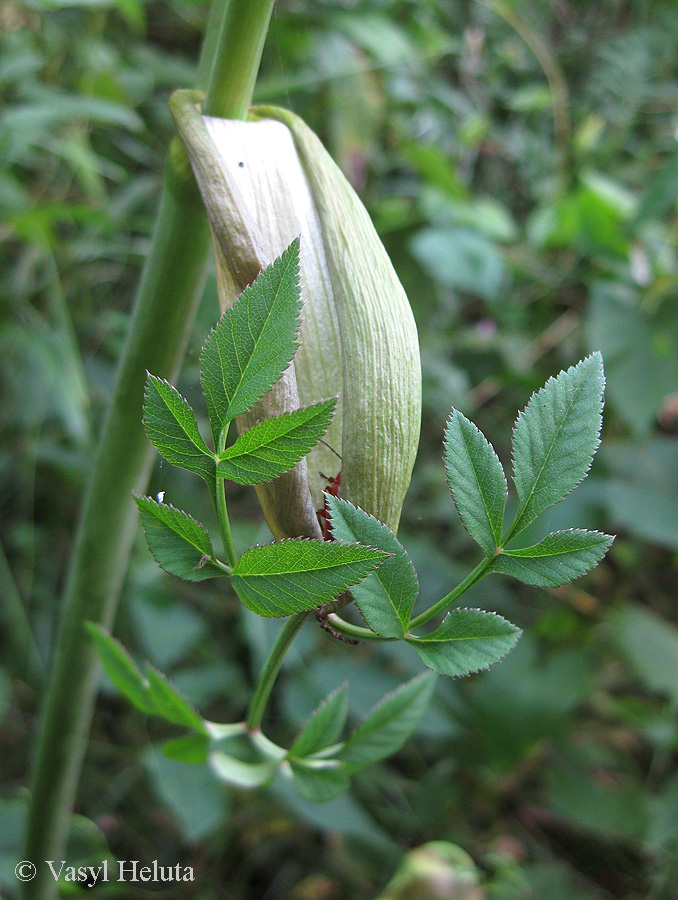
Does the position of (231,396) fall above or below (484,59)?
below

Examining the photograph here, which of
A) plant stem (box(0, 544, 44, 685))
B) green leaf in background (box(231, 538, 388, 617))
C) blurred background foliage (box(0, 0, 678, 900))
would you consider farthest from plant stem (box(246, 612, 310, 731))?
plant stem (box(0, 544, 44, 685))

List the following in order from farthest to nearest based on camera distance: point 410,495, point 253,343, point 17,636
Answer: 1. point 410,495
2. point 17,636
3. point 253,343

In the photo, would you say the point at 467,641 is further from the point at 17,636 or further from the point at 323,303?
the point at 17,636

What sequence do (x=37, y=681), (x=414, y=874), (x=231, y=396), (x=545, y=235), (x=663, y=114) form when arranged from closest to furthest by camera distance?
(x=231, y=396)
(x=414, y=874)
(x=37, y=681)
(x=545, y=235)
(x=663, y=114)

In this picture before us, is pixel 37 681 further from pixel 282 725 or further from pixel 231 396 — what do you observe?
pixel 231 396

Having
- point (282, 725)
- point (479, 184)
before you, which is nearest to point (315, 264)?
point (282, 725)

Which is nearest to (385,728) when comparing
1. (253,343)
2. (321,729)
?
(321,729)

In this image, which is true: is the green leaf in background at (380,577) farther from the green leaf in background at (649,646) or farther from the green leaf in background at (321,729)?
the green leaf in background at (649,646)
